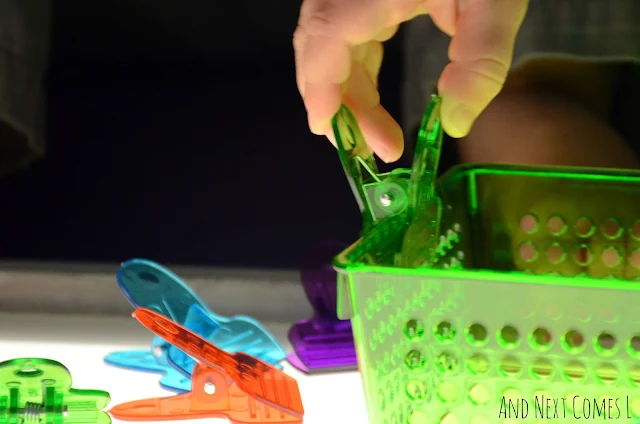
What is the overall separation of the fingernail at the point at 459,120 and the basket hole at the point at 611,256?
19cm

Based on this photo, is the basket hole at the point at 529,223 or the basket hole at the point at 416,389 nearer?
the basket hole at the point at 416,389

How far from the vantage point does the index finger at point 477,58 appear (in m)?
0.35

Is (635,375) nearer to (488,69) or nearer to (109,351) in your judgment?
(488,69)

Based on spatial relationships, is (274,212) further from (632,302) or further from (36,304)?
(632,302)

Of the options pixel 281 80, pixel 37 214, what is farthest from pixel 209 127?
pixel 37 214

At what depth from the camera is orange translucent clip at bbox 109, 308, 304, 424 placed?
0.39 metres

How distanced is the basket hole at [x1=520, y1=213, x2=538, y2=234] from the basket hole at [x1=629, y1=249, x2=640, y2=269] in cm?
7

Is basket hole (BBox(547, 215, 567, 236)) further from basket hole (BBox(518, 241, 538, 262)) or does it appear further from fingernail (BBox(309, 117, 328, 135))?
fingernail (BBox(309, 117, 328, 135))

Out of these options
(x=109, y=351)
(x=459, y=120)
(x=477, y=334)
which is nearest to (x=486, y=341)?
(x=477, y=334)

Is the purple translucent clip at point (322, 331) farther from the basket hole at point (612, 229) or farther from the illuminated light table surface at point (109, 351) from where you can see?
the basket hole at point (612, 229)

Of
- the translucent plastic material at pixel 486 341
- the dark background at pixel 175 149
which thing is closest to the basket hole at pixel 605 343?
the translucent plastic material at pixel 486 341

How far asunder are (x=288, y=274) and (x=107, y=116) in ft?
1.31

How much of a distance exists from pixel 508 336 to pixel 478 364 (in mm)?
19

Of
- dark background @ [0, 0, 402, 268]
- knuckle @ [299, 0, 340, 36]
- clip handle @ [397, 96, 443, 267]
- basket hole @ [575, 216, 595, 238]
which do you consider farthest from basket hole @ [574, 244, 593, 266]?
dark background @ [0, 0, 402, 268]
